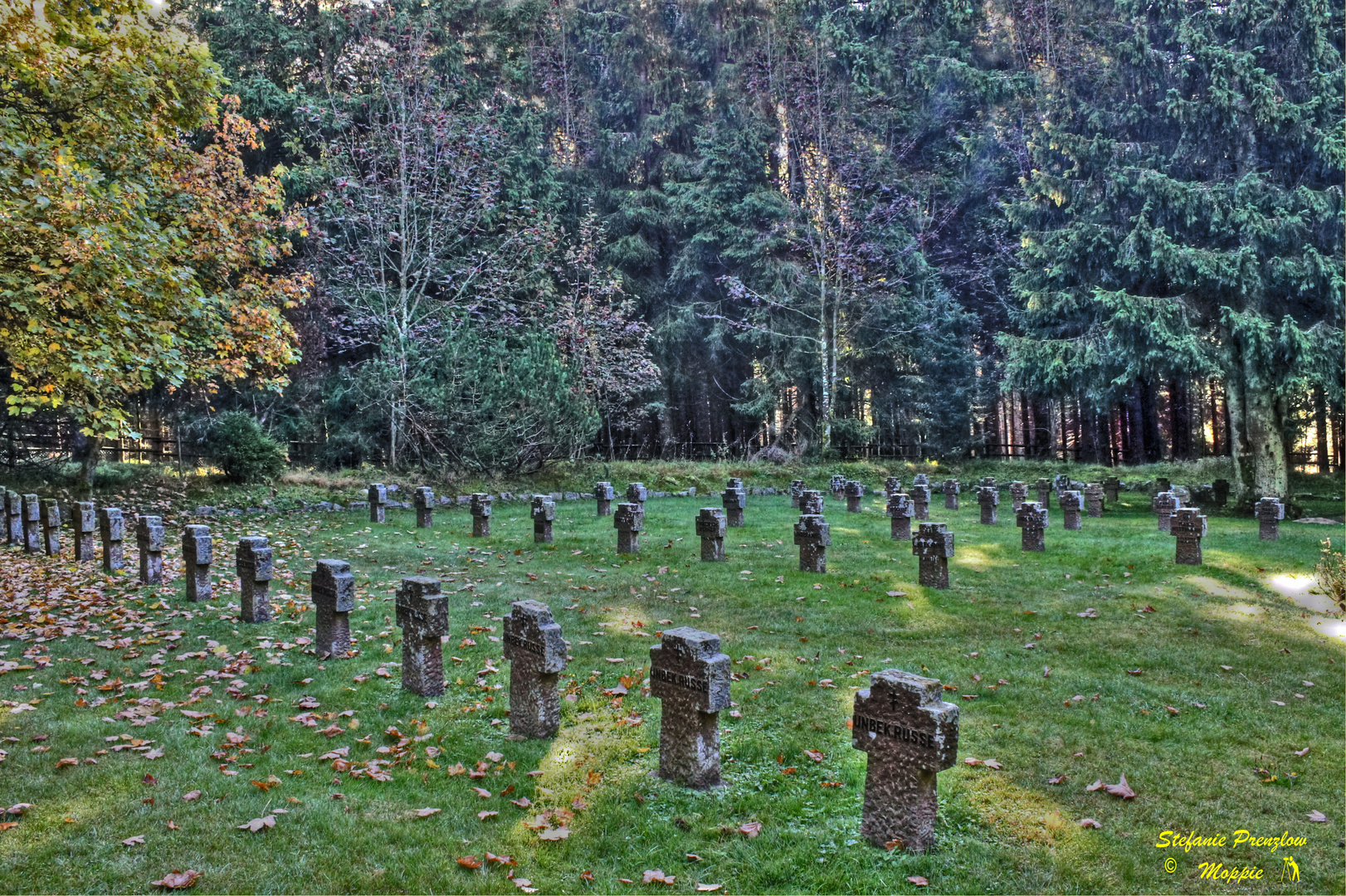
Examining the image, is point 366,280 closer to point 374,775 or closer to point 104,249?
point 104,249

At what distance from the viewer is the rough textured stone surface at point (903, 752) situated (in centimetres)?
383

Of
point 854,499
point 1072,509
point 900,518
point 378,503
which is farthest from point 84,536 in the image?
point 1072,509

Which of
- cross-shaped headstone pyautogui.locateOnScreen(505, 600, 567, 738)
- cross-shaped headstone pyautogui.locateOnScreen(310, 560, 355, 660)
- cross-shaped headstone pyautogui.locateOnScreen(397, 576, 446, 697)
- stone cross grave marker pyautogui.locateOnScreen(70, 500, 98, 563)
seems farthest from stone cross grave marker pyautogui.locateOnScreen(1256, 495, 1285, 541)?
stone cross grave marker pyautogui.locateOnScreen(70, 500, 98, 563)

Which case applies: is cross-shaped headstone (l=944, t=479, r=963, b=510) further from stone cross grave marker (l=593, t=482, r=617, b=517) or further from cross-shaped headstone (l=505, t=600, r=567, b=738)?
cross-shaped headstone (l=505, t=600, r=567, b=738)

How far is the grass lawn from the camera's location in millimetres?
3832

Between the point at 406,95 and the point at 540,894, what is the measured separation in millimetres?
24847

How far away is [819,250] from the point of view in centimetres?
2817

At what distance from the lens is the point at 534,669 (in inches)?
208

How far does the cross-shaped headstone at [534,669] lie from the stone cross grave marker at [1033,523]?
32.0 feet

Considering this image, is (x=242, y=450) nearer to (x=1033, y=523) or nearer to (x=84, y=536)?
(x=84, y=536)

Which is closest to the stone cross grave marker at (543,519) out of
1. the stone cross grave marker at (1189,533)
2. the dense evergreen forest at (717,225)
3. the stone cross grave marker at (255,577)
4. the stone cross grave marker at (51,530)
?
the dense evergreen forest at (717,225)

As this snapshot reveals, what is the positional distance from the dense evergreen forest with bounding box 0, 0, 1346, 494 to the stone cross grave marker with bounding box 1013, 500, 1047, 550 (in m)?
8.03

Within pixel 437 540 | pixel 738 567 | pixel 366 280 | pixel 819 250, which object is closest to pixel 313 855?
pixel 738 567

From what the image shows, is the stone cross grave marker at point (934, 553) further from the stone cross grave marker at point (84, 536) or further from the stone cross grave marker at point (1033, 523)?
the stone cross grave marker at point (84, 536)
